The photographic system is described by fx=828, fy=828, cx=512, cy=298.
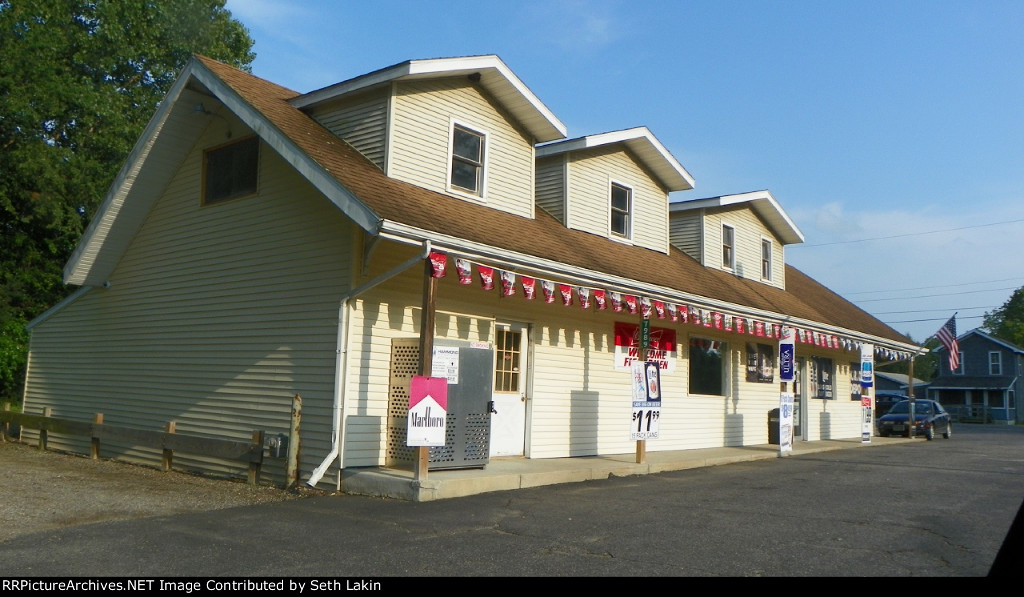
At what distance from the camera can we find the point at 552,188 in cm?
1655

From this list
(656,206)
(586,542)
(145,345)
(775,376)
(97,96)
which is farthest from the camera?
(97,96)

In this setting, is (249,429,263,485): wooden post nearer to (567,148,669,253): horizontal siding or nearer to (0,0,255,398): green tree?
(567,148,669,253): horizontal siding

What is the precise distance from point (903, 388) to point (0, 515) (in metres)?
61.9

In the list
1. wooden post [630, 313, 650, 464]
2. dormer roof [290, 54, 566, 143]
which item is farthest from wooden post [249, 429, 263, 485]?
wooden post [630, 313, 650, 464]

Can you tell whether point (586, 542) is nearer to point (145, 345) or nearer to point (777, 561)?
point (777, 561)

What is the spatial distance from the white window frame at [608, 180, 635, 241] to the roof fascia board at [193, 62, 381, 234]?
25.7 ft

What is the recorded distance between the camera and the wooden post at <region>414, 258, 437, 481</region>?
32.7 ft

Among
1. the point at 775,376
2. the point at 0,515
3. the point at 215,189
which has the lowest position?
the point at 0,515

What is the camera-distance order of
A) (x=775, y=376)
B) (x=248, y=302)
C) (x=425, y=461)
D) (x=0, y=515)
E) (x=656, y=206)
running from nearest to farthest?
1. (x=0, y=515)
2. (x=425, y=461)
3. (x=248, y=302)
4. (x=656, y=206)
5. (x=775, y=376)

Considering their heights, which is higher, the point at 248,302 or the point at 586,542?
the point at 248,302

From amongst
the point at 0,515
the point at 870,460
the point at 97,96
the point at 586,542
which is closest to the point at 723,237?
the point at 870,460

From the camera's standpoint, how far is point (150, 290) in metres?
14.6

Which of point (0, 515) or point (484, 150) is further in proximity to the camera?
point (484, 150)

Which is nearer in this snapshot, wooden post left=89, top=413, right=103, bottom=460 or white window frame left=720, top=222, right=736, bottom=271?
wooden post left=89, top=413, right=103, bottom=460
